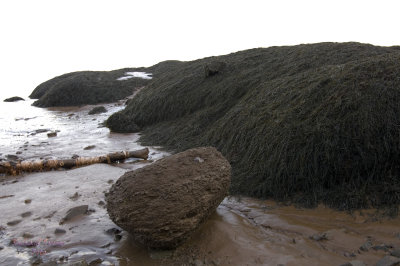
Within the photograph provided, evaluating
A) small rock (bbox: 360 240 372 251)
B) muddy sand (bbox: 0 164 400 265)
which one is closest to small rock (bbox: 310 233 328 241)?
muddy sand (bbox: 0 164 400 265)

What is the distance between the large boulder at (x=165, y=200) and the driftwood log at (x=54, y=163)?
379cm

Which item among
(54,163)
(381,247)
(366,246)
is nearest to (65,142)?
(54,163)

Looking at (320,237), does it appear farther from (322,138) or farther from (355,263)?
(322,138)

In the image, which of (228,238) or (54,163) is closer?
(228,238)

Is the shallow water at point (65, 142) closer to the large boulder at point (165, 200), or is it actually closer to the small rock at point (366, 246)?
the large boulder at point (165, 200)

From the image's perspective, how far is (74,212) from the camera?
4.62m

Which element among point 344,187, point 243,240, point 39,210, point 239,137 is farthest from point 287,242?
point 39,210

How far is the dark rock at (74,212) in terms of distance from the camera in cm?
448

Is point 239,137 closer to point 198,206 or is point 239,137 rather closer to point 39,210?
point 198,206

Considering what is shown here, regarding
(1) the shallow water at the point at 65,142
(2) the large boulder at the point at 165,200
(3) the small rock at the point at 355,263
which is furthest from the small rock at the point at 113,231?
(1) the shallow water at the point at 65,142

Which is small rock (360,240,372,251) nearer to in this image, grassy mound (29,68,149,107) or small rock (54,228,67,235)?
small rock (54,228,67,235)

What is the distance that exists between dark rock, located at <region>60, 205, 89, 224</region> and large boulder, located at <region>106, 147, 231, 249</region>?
110cm

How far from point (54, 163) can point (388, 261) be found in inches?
261

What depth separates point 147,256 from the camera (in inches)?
140
